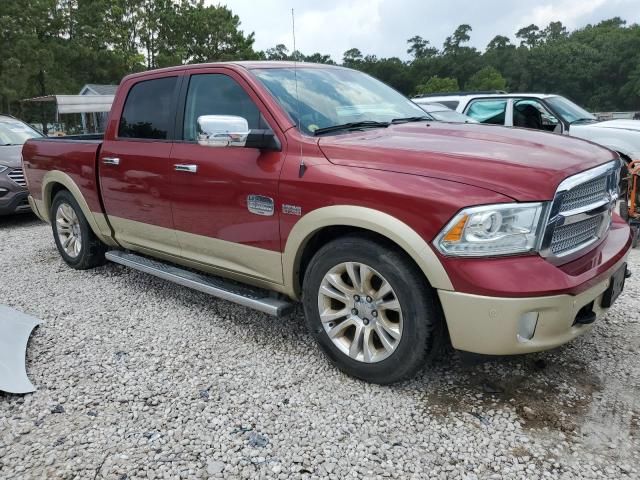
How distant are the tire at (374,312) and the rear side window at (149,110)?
6.00ft

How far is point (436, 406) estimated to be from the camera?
9.03 feet

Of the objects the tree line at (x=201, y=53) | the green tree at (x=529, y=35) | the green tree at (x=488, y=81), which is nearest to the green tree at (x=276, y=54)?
the tree line at (x=201, y=53)

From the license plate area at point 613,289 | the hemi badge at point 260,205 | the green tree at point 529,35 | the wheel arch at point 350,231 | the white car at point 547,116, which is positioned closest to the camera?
the wheel arch at point 350,231

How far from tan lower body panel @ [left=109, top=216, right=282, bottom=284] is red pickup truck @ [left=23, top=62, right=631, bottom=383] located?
0.02 m

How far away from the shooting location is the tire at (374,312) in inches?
104

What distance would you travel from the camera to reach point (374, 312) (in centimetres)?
283

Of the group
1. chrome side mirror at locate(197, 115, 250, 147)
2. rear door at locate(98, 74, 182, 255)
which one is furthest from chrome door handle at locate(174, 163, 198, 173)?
chrome side mirror at locate(197, 115, 250, 147)

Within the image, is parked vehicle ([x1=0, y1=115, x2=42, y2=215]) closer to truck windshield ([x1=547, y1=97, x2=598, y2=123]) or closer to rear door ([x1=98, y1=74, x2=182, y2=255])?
rear door ([x1=98, y1=74, x2=182, y2=255])

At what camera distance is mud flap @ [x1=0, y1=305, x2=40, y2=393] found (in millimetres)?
3008

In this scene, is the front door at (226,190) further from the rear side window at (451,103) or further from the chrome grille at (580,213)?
the rear side window at (451,103)

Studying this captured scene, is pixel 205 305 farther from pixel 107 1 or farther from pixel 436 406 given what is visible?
pixel 107 1

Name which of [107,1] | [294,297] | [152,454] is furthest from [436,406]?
[107,1]

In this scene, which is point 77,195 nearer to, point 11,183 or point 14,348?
point 14,348

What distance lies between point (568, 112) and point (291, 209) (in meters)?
7.24
